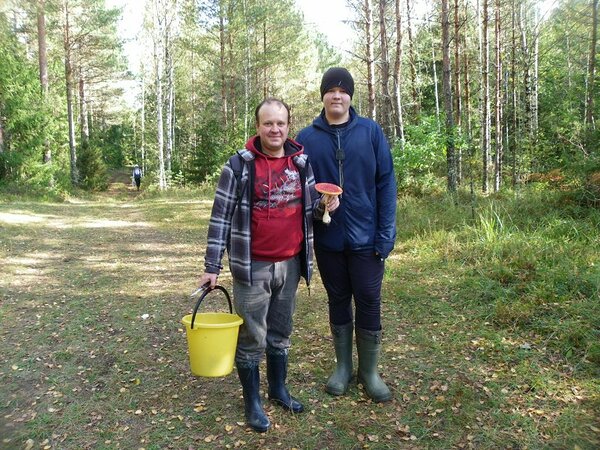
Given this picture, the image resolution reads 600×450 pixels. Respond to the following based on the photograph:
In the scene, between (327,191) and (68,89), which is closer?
(327,191)

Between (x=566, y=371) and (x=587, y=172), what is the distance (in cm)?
461

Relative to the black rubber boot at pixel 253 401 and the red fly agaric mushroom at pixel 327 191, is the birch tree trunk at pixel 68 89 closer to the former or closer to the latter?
the black rubber boot at pixel 253 401

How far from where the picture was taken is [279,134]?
2529 mm

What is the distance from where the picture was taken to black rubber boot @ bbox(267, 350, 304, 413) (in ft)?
9.60

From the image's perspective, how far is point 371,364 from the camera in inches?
123

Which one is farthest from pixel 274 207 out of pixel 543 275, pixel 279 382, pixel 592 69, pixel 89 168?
pixel 89 168

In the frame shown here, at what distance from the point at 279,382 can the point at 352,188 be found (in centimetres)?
132

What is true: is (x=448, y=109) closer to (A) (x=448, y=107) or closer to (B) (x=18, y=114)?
(A) (x=448, y=107)

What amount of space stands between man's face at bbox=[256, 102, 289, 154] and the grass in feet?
5.58

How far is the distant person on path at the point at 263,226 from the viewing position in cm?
256

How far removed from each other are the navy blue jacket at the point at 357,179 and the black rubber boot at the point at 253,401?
890 millimetres

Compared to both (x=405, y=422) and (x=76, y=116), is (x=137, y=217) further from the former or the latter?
(x=76, y=116)

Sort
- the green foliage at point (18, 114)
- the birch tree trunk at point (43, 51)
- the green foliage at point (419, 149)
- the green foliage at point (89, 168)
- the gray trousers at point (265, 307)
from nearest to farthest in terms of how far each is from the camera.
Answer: the gray trousers at point (265, 307), the green foliage at point (419, 149), the green foliage at point (18, 114), the birch tree trunk at point (43, 51), the green foliage at point (89, 168)

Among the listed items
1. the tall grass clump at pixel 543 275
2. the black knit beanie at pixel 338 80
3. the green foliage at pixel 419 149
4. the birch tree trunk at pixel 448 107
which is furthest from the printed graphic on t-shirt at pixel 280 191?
the birch tree trunk at pixel 448 107
